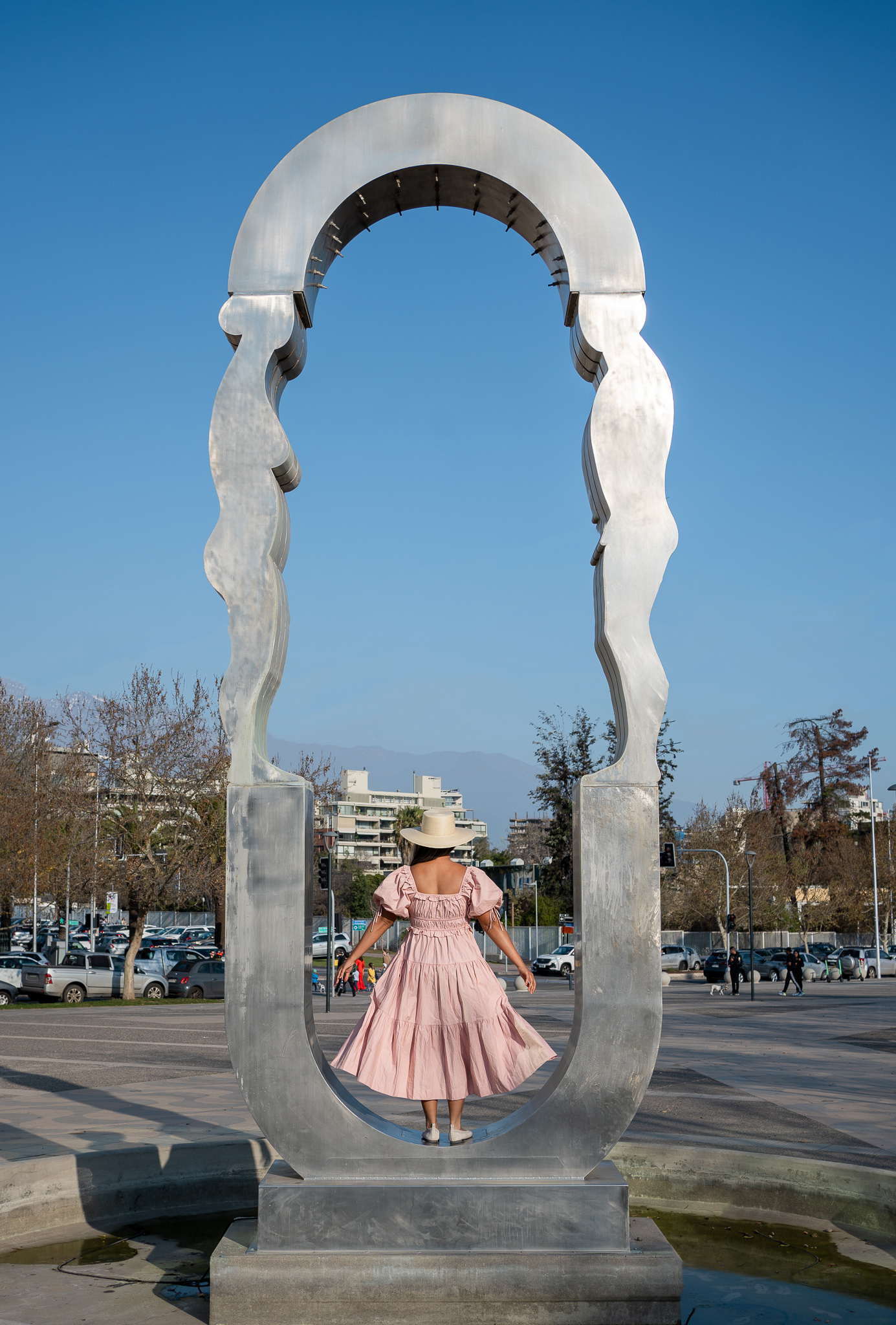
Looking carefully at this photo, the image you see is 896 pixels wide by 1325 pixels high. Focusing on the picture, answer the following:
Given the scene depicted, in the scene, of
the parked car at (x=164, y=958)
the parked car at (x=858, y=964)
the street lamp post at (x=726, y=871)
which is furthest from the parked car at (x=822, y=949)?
the parked car at (x=164, y=958)

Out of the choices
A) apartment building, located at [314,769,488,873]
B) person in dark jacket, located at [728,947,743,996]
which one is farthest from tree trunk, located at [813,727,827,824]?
apartment building, located at [314,769,488,873]

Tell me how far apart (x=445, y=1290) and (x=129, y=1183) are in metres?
2.67

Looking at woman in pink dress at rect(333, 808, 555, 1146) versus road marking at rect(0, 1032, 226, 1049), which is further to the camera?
road marking at rect(0, 1032, 226, 1049)

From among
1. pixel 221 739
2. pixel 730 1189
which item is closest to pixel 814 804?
pixel 221 739

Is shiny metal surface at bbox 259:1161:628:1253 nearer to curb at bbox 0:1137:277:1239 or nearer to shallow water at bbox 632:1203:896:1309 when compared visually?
→ shallow water at bbox 632:1203:896:1309

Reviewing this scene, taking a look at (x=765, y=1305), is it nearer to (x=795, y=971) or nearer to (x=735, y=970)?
(x=735, y=970)

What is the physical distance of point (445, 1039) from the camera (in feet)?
17.6

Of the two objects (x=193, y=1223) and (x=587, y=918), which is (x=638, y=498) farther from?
(x=193, y=1223)

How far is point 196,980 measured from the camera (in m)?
33.5

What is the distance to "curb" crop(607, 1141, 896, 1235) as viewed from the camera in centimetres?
608

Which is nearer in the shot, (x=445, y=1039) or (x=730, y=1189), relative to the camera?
(x=445, y=1039)

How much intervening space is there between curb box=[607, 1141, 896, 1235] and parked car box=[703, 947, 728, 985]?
Result: 107 feet

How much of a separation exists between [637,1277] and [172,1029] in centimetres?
1917

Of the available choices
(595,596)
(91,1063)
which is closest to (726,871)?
(91,1063)
